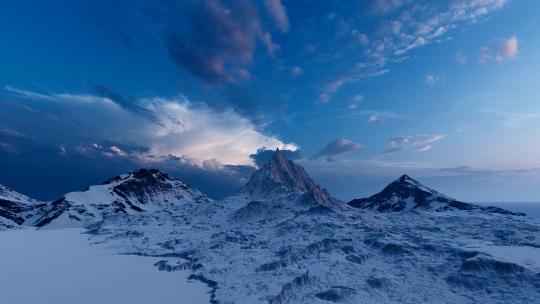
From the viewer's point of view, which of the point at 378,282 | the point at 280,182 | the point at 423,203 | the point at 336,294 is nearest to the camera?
the point at 336,294

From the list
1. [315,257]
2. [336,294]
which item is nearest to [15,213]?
[315,257]

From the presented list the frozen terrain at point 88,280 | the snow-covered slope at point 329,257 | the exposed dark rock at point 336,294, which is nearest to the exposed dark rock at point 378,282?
the snow-covered slope at point 329,257

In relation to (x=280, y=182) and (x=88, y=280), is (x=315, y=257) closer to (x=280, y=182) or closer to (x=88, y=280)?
(x=88, y=280)

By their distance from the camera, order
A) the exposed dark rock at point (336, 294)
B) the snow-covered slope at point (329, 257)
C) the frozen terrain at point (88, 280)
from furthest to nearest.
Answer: the snow-covered slope at point (329, 257) < the frozen terrain at point (88, 280) < the exposed dark rock at point (336, 294)

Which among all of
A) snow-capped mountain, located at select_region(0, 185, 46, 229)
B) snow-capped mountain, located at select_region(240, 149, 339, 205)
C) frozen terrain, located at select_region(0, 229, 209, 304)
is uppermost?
snow-capped mountain, located at select_region(240, 149, 339, 205)

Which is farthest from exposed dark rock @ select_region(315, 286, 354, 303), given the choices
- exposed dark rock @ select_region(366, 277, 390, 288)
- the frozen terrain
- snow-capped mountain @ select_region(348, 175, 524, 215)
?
snow-capped mountain @ select_region(348, 175, 524, 215)

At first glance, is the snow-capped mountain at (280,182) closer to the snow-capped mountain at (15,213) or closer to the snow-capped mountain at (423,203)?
the snow-capped mountain at (423,203)

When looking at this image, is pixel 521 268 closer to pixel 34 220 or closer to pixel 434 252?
pixel 434 252

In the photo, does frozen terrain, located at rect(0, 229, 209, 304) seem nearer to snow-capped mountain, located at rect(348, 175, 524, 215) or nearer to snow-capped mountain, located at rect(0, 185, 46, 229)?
snow-capped mountain, located at rect(0, 185, 46, 229)
